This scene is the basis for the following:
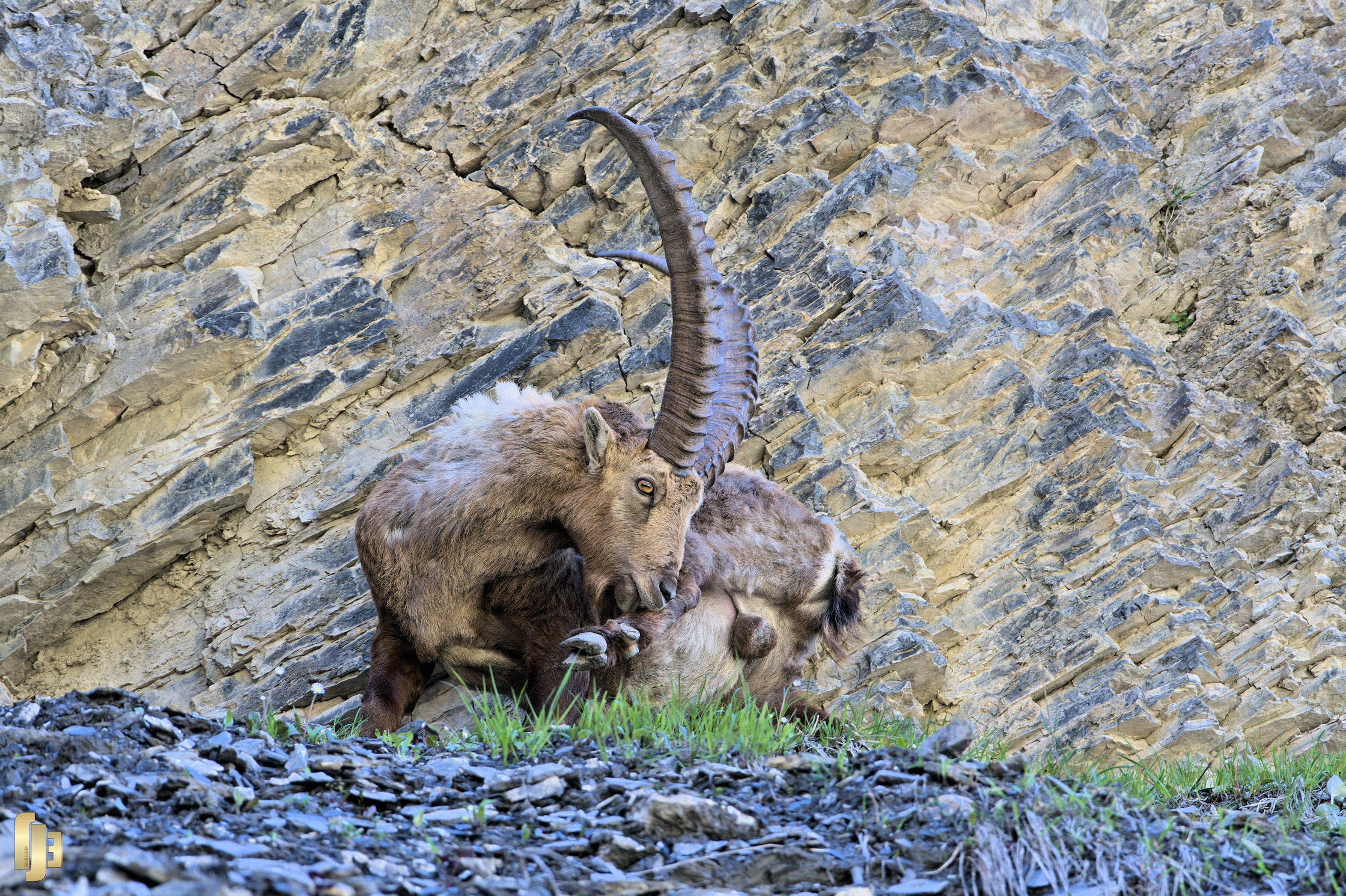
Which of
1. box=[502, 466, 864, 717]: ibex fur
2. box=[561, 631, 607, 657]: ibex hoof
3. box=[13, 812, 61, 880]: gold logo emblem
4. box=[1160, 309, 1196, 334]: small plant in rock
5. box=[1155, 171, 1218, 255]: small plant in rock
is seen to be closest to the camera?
box=[13, 812, 61, 880]: gold logo emblem

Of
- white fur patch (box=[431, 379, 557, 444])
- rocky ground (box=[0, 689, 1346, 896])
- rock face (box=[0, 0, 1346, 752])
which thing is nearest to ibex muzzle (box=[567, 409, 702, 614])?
white fur patch (box=[431, 379, 557, 444])

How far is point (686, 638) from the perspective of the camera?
6.52 metres

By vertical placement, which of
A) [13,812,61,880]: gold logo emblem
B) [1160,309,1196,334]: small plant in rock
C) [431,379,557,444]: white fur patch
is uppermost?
[13,812,61,880]: gold logo emblem

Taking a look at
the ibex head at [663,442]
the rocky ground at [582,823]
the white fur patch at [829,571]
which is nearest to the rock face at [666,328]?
the white fur patch at [829,571]

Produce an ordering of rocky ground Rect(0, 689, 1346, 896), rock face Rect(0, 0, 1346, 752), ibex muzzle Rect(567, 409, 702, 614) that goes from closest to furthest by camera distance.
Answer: rocky ground Rect(0, 689, 1346, 896)
ibex muzzle Rect(567, 409, 702, 614)
rock face Rect(0, 0, 1346, 752)

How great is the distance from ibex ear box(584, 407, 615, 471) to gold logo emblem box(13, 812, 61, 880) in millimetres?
3556

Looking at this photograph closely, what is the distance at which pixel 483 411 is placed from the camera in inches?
268

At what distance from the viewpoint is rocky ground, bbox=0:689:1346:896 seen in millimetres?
3080

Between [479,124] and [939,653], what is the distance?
5.23 metres

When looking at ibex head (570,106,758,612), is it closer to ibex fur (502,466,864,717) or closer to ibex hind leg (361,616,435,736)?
ibex fur (502,466,864,717)

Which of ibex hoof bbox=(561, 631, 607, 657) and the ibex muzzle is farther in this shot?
the ibex muzzle

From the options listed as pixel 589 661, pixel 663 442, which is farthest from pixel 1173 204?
pixel 589 661

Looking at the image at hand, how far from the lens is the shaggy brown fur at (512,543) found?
6.13 metres

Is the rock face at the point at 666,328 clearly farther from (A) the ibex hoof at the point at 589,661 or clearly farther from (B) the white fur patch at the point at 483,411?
(A) the ibex hoof at the point at 589,661
